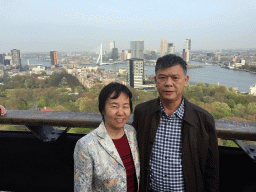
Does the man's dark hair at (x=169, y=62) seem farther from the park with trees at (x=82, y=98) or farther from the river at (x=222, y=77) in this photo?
the river at (x=222, y=77)

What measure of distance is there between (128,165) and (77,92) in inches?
1147

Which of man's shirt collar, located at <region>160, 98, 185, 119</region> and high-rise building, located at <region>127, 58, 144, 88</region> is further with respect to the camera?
high-rise building, located at <region>127, 58, 144, 88</region>

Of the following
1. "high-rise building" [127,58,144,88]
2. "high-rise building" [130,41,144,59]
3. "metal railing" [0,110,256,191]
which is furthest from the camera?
"high-rise building" [130,41,144,59]

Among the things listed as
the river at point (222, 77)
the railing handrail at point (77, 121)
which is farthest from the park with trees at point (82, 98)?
the railing handrail at point (77, 121)

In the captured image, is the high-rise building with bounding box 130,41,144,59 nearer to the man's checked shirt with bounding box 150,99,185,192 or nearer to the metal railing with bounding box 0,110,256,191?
the metal railing with bounding box 0,110,256,191

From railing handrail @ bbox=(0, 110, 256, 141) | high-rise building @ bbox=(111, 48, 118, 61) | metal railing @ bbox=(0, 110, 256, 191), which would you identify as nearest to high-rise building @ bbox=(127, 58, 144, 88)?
high-rise building @ bbox=(111, 48, 118, 61)

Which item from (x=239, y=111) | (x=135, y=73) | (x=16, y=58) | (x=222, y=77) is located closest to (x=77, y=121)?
(x=239, y=111)

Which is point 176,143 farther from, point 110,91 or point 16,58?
point 16,58

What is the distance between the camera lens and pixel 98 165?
2.47ft

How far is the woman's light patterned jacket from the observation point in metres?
0.74

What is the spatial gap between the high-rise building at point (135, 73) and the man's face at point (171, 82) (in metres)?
38.0

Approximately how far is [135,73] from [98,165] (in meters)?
39.9

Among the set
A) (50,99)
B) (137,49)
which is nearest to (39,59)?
(137,49)

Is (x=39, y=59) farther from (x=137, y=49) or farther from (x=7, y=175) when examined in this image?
(x=7, y=175)
